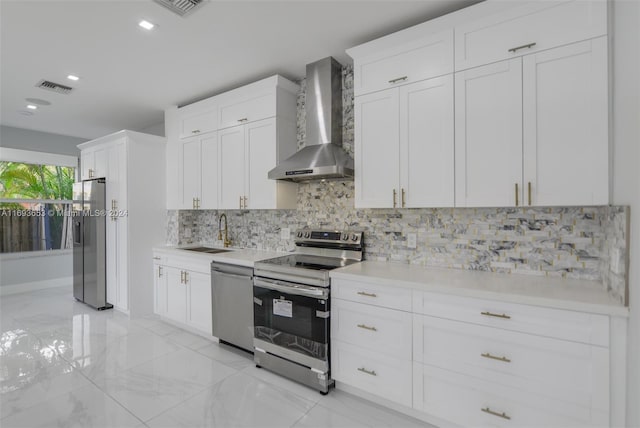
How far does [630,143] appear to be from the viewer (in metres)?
1.50

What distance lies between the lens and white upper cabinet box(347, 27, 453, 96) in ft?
7.24

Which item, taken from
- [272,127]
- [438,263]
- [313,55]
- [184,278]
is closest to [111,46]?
[272,127]

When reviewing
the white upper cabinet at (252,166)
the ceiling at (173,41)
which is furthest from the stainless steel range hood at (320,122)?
the white upper cabinet at (252,166)

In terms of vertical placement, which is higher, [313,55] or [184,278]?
[313,55]

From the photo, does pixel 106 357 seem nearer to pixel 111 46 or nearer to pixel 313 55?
pixel 111 46

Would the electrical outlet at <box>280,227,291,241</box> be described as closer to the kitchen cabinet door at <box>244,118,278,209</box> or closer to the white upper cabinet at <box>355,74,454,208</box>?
the kitchen cabinet door at <box>244,118,278,209</box>

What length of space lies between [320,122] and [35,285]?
5.93 m

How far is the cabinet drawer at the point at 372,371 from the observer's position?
2078 millimetres

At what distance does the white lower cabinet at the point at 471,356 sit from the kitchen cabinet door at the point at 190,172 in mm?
2411

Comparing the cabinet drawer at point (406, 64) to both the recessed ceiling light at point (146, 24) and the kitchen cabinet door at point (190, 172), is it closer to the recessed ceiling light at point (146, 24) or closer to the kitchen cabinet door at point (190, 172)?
the recessed ceiling light at point (146, 24)

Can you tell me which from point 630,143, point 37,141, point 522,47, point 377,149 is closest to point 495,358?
point 630,143

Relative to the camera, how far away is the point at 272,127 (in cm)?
318

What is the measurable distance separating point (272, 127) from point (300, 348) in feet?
6.68

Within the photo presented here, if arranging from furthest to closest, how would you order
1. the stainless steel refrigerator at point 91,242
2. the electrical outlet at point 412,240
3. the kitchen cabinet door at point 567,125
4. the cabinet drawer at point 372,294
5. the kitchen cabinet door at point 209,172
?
the stainless steel refrigerator at point 91,242 < the kitchen cabinet door at point 209,172 < the electrical outlet at point 412,240 < the cabinet drawer at point 372,294 < the kitchen cabinet door at point 567,125
